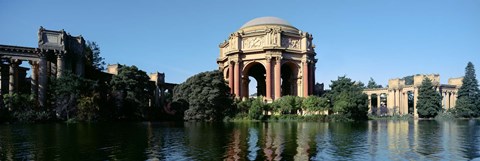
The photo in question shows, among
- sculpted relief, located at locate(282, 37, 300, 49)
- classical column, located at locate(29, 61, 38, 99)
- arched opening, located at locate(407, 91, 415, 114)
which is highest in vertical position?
A: sculpted relief, located at locate(282, 37, 300, 49)

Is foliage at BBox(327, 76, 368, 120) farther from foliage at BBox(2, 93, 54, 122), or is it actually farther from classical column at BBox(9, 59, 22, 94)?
classical column at BBox(9, 59, 22, 94)

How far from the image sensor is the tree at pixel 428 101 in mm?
81000

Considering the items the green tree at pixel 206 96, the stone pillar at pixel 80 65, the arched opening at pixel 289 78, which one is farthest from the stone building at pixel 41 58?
the arched opening at pixel 289 78

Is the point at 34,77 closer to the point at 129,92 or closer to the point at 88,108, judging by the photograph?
the point at 88,108

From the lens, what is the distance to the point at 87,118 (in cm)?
4512

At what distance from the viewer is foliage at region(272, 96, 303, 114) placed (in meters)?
53.5

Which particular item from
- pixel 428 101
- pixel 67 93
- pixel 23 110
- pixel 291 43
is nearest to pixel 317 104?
pixel 291 43

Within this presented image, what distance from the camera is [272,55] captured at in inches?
2489

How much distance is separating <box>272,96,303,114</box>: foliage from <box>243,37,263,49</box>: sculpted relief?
13025 millimetres

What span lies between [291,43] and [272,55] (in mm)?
4083

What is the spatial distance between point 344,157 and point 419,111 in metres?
73.2

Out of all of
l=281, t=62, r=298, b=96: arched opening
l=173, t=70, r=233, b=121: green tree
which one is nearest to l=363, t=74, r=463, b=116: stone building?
l=281, t=62, r=298, b=96: arched opening

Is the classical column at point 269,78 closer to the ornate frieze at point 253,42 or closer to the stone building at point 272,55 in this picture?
the stone building at point 272,55

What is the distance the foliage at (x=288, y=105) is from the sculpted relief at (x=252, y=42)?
13025mm
